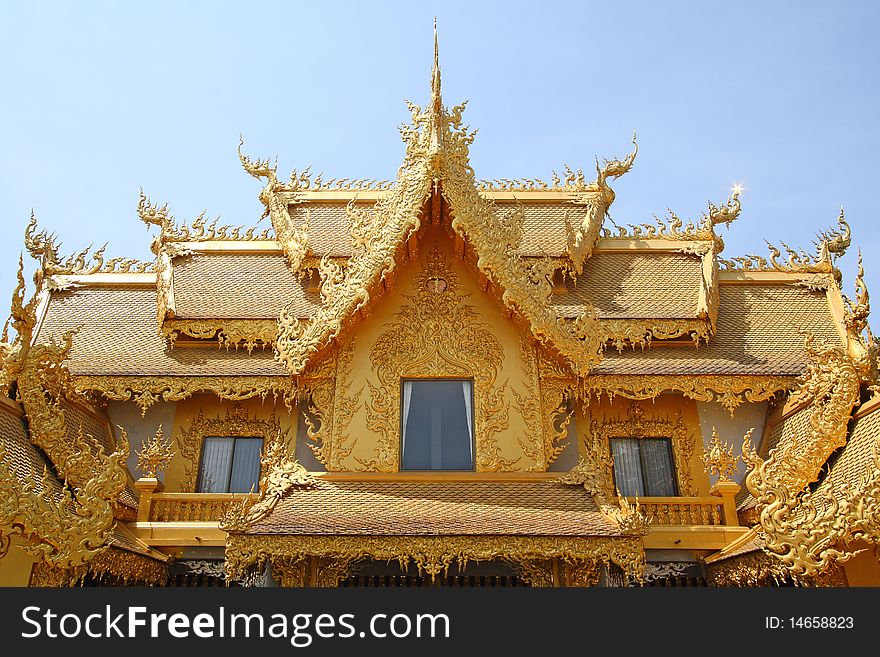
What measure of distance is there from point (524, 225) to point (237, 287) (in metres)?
4.53

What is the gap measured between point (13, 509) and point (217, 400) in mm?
3405

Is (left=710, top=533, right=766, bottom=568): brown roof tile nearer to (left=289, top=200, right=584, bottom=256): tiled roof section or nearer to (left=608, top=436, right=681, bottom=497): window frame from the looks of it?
(left=608, top=436, right=681, bottom=497): window frame

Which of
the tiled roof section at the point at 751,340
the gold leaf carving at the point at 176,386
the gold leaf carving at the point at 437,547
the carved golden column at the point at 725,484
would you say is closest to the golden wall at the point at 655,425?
the tiled roof section at the point at 751,340

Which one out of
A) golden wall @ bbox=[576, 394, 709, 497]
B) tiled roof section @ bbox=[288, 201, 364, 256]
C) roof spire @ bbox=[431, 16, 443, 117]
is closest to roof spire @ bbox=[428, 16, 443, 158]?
roof spire @ bbox=[431, 16, 443, 117]

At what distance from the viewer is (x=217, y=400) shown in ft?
30.5

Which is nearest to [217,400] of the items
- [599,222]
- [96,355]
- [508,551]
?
[96,355]

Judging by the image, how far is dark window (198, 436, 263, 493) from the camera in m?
8.84

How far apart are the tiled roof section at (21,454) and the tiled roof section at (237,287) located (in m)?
2.71

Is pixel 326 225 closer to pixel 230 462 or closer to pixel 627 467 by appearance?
pixel 230 462

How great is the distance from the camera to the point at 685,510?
803cm

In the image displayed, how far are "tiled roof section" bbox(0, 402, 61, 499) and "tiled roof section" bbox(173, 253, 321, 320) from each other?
2708 mm

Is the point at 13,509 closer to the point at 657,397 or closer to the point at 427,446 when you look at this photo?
the point at 427,446

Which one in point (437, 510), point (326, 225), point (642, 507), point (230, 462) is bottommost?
point (437, 510)

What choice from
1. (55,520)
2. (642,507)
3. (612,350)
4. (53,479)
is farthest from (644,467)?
(53,479)
